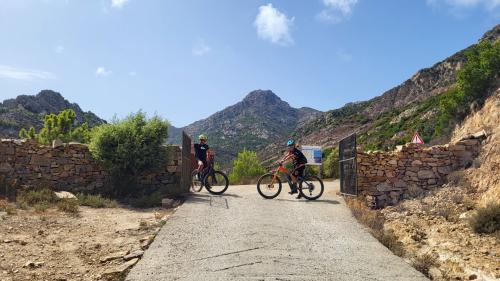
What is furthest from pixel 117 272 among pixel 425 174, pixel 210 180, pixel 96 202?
pixel 425 174

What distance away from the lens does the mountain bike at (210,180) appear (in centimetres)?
1359

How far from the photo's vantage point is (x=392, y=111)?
7250 cm

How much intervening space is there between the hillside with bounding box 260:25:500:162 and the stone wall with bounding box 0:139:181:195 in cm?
3952

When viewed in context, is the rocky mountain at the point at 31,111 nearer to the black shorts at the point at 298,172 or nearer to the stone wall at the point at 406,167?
the stone wall at the point at 406,167

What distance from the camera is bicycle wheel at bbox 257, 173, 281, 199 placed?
12.9m

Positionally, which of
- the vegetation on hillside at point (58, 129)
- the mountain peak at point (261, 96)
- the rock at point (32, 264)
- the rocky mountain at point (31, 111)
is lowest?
the rock at point (32, 264)

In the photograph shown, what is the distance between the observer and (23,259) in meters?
6.84

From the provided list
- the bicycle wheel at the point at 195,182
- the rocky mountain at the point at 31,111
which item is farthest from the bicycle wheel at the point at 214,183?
the rocky mountain at the point at 31,111

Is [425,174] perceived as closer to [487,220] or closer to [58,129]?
[487,220]

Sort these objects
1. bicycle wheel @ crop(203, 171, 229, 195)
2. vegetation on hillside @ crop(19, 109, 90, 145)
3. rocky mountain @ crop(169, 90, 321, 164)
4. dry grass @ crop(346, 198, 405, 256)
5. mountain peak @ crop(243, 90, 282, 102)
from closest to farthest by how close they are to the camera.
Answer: dry grass @ crop(346, 198, 405, 256) → bicycle wheel @ crop(203, 171, 229, 195) → vegetation on hillside @ crop(19, 109, 90, 145) → rocky mountain @ crop(169, 90, 321, 164) → mountain peak @ crop(243, 90, 282, 102)

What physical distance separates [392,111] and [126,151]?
65592 mm

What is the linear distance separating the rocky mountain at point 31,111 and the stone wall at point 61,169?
45.4 metres

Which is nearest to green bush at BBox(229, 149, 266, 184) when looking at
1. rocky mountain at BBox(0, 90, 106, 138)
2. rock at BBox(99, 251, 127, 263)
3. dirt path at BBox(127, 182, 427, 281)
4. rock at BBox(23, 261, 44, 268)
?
dirt path at BBox(127, 182, 427, 281)

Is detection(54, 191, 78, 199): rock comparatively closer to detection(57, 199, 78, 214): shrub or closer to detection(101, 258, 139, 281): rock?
detection(57, 199, 78, 214): shrub
